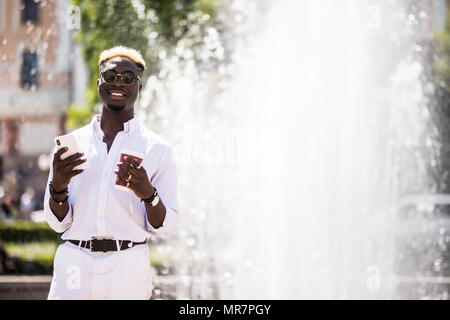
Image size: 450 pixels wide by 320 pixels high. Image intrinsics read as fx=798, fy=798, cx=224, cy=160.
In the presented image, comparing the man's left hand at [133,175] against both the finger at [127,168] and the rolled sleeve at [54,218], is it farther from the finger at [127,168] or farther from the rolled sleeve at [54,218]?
the rolled sleeve at [54,218]

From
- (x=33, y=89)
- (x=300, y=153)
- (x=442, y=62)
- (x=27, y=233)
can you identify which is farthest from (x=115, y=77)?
(x=33, y=89)

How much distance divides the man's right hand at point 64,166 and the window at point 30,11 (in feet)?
92.8

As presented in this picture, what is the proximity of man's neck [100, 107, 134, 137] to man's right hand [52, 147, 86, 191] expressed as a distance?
9.4 inches

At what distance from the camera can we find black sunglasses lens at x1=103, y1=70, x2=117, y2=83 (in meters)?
2.98

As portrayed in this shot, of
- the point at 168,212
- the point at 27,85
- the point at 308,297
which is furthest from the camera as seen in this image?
the point at 27,85

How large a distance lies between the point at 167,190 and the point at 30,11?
28711 millimetres

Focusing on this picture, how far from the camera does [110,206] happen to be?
289cm

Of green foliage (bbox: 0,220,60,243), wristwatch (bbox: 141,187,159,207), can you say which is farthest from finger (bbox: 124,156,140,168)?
green foliage (bbox: 0,220,60,243)

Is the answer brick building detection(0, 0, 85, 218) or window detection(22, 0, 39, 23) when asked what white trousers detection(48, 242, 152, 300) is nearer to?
brick building detection(0, 0, 85, 218)

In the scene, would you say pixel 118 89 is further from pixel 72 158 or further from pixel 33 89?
pixel 33 89

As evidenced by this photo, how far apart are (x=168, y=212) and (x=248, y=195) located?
6788 millimetres

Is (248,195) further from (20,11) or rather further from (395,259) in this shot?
(20,11)
